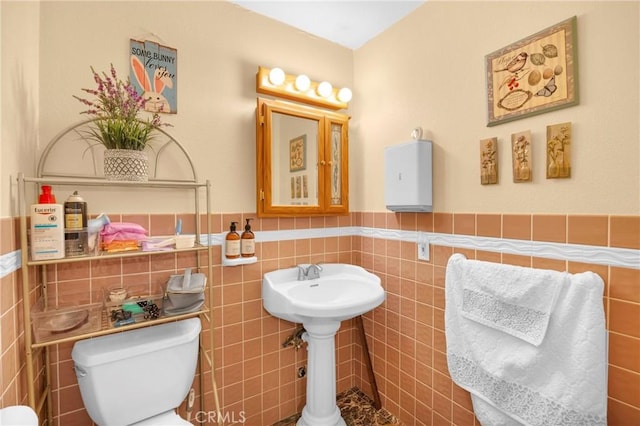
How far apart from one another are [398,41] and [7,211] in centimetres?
190

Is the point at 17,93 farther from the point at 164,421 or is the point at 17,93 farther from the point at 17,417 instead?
the point at 164,421

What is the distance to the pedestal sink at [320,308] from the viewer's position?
138cm

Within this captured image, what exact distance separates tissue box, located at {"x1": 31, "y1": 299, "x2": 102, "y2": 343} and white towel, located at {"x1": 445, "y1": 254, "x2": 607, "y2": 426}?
58.0 inches

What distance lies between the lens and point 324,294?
173 cm

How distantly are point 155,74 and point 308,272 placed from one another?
126 centimetres

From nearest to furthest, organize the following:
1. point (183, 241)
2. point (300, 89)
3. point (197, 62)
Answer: point (183, 241)
point (197, 62)
point (300, 89)

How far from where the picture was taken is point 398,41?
67.9 inches

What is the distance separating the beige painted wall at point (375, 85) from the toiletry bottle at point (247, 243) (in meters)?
0.13

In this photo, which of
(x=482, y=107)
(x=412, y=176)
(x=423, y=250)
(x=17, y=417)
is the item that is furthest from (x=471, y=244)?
(x=17, y=417)

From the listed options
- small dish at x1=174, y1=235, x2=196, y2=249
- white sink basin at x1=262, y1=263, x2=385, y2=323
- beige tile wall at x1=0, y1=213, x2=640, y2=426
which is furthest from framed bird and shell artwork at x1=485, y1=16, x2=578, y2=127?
small dish at x1=174, y1=235, x2=196, y2=249

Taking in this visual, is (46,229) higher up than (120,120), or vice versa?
(120,120)

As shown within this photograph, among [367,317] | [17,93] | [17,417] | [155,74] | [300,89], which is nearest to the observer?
[17,417]

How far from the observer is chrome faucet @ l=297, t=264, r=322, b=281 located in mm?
1737

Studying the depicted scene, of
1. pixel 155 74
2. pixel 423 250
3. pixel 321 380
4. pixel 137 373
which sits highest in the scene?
pixel 155 74
